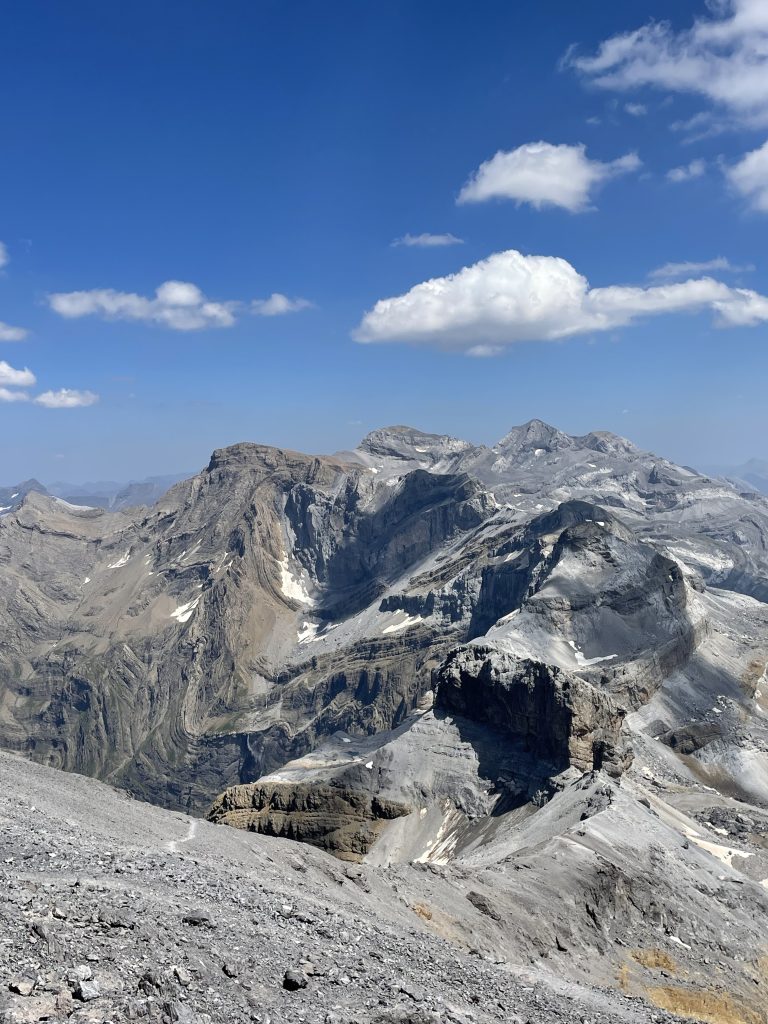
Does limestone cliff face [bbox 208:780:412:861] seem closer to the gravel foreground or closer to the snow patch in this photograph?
the snow patch

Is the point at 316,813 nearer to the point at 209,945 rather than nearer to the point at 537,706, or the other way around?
the point at 537,706

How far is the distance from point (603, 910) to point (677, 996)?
8.81 metres

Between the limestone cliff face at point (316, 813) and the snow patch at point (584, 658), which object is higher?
the snow patch at point (584, 658)

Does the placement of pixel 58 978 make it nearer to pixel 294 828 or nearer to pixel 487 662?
pixel 294 828

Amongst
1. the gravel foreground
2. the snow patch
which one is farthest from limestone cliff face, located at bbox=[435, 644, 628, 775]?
the gravel foreground

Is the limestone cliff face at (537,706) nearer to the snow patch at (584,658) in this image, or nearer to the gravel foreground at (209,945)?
the snow patch at (584,658)

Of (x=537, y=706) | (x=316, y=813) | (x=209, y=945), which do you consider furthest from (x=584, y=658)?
(x=209, y=945)

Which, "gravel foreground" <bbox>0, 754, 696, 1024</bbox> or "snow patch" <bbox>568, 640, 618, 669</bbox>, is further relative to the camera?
"snow patch" <bbox>568, 640, 618, 669</bbox>

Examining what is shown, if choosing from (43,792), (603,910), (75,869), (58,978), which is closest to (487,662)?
(603,910)

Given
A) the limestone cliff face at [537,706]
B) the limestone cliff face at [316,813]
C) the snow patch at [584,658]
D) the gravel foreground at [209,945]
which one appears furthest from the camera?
the snow patch at [584,658]

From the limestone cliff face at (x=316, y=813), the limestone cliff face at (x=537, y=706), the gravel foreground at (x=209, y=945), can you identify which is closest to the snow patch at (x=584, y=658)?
the limestone cliff face at (x=537, y=706)

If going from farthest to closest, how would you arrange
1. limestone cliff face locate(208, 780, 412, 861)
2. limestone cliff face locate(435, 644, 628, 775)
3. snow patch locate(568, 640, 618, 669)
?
A: snow patch locate(568, 640, 618, 669) → limestone cliff face locate(435, 644, 628, 775) → limestone cliff face locate(208, 780, 412, 861)

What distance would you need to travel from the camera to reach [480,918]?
52719mm

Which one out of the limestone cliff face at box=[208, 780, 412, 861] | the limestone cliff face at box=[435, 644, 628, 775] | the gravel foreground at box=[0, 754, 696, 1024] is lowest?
the limestone cliff face at box=[208, 780, 412, 861]
